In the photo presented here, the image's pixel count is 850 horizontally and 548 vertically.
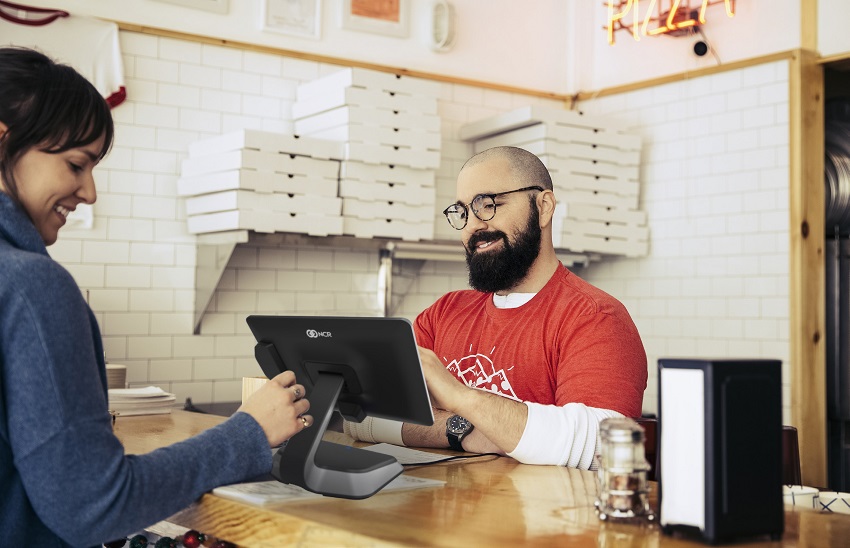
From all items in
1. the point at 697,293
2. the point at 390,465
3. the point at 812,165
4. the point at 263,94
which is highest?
the point at 263,94

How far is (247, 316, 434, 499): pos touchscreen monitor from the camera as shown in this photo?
1.80m

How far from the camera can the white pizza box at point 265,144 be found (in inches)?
167

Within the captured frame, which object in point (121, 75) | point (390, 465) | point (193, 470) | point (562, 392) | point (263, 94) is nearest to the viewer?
point (193, 470)

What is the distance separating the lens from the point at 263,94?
488 cm

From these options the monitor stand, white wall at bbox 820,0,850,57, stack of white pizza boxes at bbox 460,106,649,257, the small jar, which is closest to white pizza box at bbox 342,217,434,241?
stack of white pizza boxes at bbox 460,106,649,257

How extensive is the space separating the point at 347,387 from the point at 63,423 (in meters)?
0.71

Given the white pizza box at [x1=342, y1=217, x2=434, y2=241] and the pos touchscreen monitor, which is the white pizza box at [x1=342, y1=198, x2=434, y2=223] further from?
the pos touchscreen monitor

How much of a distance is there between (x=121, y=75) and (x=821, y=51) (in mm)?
3518

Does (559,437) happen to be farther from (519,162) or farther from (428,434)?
Answer: (519,162)

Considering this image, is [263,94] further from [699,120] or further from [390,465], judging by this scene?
[390,465]

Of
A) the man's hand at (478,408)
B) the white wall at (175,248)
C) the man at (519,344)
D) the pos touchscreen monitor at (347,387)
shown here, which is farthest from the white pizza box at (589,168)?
the pos touchscreen monitor at (347,387)

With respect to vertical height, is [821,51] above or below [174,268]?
above

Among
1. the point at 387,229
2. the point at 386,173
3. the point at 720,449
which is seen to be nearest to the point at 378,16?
the point at 386,173

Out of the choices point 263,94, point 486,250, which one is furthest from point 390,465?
point 263,94
